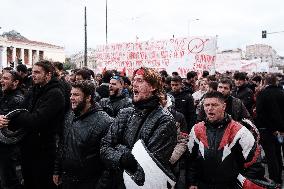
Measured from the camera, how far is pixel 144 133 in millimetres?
3469

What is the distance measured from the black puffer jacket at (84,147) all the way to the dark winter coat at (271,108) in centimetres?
388

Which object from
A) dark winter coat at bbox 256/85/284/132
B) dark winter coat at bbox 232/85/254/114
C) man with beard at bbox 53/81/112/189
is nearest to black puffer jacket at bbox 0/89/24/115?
man with beard at bbox 53/81/112/189

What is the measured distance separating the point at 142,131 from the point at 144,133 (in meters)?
0.03

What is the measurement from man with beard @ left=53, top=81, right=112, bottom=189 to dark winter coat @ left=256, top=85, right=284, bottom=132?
3877 mm

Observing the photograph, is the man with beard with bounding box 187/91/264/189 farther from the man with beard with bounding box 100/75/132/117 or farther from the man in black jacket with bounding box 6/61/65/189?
the man with beard with bounding box 100/75/132/117

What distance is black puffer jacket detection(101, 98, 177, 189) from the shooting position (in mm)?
3420

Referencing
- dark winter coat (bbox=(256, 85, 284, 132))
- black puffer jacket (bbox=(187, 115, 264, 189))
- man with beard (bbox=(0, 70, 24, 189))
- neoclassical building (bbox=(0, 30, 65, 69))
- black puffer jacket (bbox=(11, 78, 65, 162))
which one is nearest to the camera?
black puffer jacket (bbox=(187, 115, 264, 189))

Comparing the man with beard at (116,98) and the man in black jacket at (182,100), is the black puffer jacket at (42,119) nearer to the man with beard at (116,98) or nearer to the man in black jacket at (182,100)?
the man with beard at (116,98)

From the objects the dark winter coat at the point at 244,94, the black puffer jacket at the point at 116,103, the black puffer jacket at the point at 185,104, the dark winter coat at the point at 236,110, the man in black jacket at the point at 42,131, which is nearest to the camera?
the man in black jacket at the point at 42,131

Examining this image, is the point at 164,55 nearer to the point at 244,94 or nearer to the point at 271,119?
Answer: the point at 244,94

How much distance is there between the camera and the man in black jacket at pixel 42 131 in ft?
16.8

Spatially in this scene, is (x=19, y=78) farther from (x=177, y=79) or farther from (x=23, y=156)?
(x=177, y=79)

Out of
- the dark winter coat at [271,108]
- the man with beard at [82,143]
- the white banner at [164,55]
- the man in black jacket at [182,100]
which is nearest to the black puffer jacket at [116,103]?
the man with beard at [82,143]

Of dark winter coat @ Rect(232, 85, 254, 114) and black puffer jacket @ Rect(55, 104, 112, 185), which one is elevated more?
dark winter coat @ Rect(232, 85, 254, 114)
